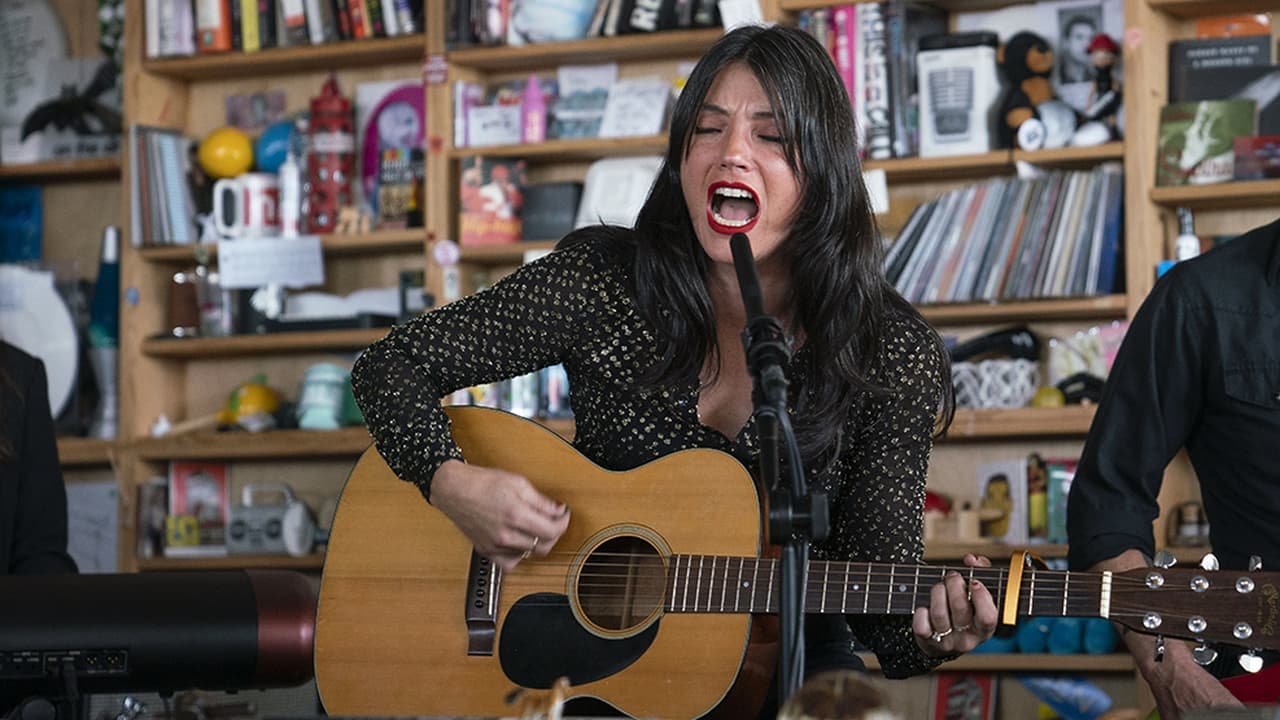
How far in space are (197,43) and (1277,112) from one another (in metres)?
2.59

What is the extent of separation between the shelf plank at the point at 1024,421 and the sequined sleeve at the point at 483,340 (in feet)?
5.24

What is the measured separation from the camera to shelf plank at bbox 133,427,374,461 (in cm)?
404

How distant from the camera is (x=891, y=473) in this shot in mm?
2068

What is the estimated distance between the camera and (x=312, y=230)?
4.21 m

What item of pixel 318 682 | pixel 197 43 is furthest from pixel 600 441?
pixel 197 43

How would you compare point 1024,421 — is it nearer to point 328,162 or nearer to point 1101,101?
point 1101,101

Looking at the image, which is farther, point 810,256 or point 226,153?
point 226,153

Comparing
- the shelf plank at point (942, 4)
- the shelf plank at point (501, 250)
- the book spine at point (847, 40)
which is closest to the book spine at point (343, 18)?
the shelf plank at point (501, 250)

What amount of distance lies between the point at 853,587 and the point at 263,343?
104 inches

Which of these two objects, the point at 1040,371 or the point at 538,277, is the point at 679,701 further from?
the point at 1040,371

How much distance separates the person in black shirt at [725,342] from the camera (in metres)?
2.02

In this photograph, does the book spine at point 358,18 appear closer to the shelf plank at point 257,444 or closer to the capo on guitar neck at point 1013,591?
the shelf plank at point 257,444

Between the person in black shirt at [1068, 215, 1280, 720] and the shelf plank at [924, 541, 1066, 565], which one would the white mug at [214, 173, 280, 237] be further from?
the person in black shirt at [1068, 215, 1280, 720]

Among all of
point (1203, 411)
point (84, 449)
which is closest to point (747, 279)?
point (1203, 411)
